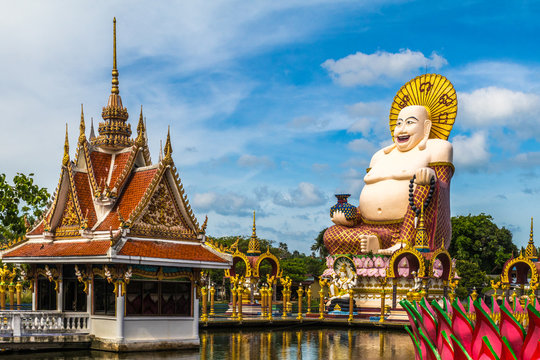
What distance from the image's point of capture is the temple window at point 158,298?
17.2 meters

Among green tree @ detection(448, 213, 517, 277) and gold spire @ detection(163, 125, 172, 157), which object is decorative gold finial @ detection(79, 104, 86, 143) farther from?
green tree @ detection(448, 213, 517, 277)

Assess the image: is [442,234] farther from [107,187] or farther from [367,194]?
[107,187]

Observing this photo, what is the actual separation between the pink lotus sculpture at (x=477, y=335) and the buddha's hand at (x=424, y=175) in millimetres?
25028

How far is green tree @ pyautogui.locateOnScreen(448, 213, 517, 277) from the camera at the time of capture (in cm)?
5894

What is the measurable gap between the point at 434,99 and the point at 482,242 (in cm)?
2453

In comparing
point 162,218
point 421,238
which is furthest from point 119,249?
point 421,238

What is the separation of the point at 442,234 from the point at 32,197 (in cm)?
2136

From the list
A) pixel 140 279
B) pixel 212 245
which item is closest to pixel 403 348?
pixel 212 245

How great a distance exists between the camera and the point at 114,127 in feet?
65.5

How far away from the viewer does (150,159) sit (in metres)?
19.8

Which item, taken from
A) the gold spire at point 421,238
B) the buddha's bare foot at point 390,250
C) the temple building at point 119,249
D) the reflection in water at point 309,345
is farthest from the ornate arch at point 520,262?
→ the temple building at point 119,249

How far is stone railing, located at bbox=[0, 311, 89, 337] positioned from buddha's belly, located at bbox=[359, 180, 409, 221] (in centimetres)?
2291

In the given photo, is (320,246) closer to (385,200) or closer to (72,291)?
(385,200)

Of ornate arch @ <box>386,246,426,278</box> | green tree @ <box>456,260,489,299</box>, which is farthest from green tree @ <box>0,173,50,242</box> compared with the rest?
green tree @ <box>456,260,489,299</box>
